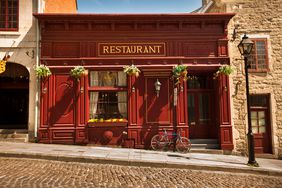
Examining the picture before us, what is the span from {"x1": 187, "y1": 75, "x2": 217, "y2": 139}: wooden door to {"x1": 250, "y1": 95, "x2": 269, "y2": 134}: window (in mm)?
1837

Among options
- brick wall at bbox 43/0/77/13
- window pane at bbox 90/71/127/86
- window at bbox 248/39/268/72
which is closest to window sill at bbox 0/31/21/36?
brick wall at bbox 43/0/77/13

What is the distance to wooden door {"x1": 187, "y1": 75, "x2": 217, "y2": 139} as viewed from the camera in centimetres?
1246

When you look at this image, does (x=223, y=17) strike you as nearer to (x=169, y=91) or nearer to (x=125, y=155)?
(x=169, y=91)

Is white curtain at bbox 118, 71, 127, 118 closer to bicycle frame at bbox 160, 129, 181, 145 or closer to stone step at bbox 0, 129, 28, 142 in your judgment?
bicycle frame at bbox 160, 129, 181, 145

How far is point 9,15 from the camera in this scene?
12.3 m

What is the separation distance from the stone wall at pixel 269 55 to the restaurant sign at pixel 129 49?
359 centimetres

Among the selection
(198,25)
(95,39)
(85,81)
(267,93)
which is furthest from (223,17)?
(85,81)

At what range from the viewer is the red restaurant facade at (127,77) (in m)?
11.8

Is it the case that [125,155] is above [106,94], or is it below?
below

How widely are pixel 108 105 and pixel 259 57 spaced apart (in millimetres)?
7469

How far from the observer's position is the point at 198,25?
489 inches

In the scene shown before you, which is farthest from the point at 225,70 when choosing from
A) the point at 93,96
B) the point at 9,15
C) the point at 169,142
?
the point at 9,15

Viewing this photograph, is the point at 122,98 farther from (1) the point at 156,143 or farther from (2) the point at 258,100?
(2) the point at 258,100

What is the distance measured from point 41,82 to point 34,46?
5.62 ft
